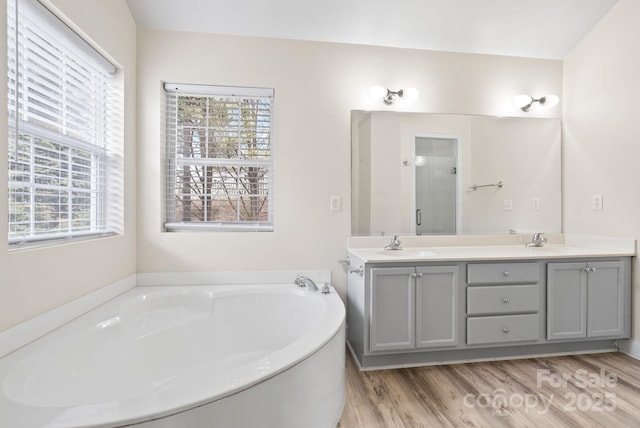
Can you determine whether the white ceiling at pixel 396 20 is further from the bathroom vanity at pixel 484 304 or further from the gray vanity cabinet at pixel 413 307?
the gray vanity cabinet at pixel 413 307

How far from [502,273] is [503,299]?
17 centimetres

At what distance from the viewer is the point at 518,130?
261 cm

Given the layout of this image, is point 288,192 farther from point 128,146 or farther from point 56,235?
point 56,235

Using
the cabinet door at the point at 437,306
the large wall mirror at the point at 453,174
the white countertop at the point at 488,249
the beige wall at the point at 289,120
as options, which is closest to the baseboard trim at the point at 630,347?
the white countertop at the point at 488,249

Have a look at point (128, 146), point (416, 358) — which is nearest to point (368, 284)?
point (416, 358)

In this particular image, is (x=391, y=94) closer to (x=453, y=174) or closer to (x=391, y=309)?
(x=453, y=174)

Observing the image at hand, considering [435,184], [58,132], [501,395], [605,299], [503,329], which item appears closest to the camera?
[58,132]

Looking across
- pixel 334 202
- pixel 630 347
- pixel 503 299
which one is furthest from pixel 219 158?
pixel 630 347

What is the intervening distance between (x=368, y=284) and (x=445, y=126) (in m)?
1.47

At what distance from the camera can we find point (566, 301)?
6.89 feet

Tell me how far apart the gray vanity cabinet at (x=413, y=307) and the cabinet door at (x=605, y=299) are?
101cm

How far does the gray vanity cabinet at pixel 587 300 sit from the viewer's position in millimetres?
2088

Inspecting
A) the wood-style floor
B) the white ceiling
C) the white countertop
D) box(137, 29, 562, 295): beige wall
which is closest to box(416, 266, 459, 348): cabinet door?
the white countertop

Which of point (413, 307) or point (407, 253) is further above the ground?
point (407, 253)
